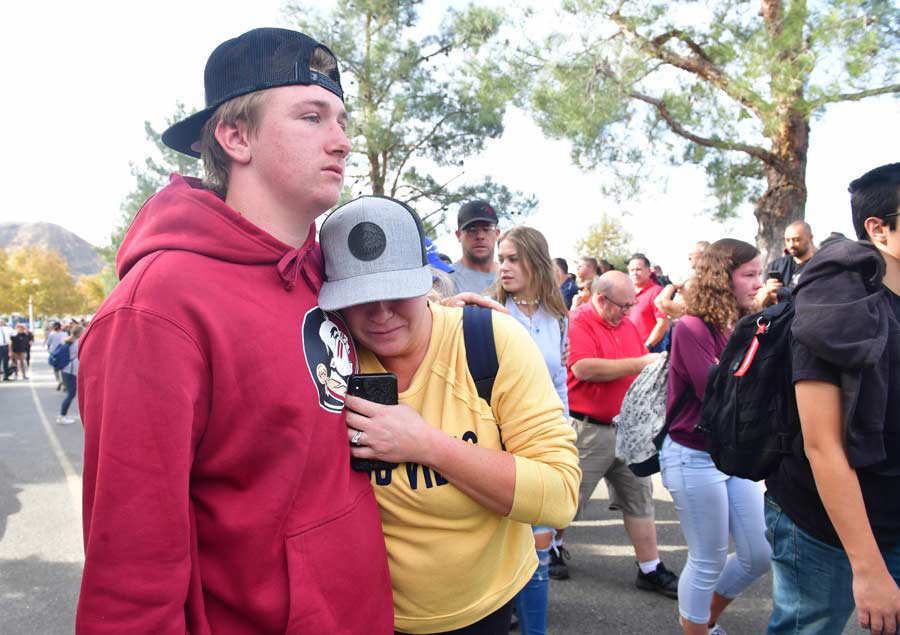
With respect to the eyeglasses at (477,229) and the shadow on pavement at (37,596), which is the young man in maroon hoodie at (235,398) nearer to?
the eyeglasses at (477,229)

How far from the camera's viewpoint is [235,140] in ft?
4.89

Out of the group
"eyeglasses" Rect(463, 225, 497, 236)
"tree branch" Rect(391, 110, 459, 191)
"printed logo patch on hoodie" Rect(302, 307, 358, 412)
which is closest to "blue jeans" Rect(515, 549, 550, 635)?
"printed logo patch on hoodie" Rect(302, 307, 358, 412)

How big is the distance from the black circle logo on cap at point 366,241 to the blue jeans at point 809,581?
168 centimetres

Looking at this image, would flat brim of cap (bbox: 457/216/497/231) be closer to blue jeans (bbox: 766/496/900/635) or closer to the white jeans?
the white jeans

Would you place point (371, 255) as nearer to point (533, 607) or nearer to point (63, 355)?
point (533, 607)

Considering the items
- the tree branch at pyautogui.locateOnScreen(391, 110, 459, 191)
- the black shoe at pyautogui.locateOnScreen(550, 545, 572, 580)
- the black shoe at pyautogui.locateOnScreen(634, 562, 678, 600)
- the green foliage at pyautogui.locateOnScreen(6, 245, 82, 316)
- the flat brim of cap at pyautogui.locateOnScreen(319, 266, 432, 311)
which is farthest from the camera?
the green foliage at pyautogui.locateOnScreen(6, 245, 82, 316)

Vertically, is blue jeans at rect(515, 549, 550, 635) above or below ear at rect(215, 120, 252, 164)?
below

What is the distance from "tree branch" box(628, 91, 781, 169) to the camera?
10453 mm

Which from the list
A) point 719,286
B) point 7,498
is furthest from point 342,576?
point 7,498

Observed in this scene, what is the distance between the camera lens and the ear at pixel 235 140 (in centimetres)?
148

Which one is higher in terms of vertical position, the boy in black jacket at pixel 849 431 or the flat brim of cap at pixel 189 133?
the flat brim of cap at pixel 189 133

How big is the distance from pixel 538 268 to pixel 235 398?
8.98 ft

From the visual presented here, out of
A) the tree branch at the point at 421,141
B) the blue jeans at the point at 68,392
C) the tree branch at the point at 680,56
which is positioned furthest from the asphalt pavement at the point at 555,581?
the tree branch at the point at 421,141

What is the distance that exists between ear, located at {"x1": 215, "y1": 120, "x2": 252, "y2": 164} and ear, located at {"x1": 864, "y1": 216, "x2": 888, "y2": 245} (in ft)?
6.33
